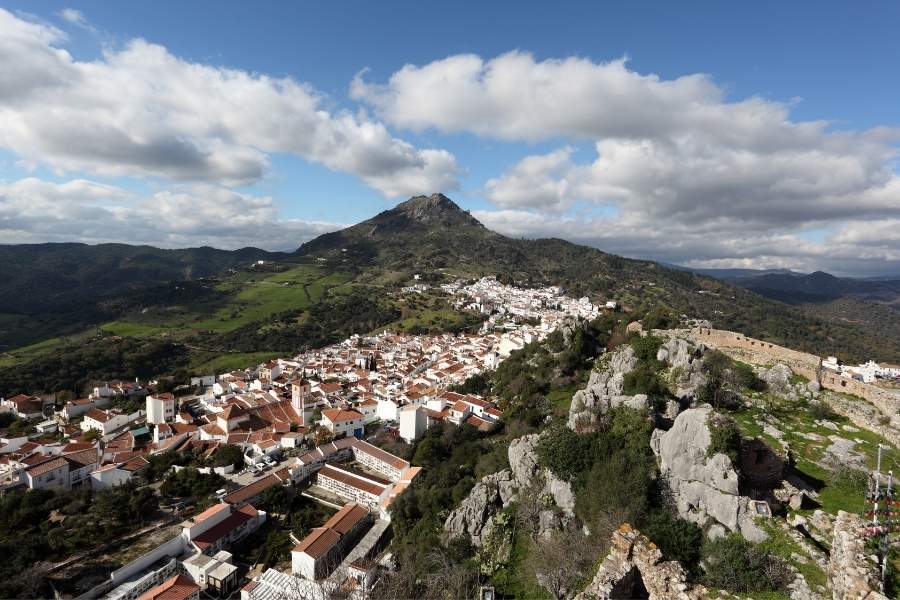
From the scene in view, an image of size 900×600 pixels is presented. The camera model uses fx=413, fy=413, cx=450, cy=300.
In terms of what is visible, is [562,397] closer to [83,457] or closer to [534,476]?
[534,476]

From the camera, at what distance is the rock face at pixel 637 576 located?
29.8 ft

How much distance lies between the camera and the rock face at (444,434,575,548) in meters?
18.5

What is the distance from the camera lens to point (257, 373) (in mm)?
59719

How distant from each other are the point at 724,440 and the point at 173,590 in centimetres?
2572

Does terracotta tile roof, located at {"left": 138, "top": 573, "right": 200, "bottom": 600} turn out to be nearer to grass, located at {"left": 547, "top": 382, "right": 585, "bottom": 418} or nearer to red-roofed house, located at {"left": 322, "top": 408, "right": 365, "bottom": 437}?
A: red-roofed house, located at {"left": 322, "top": 408, "right": 365, "bottom": 437}

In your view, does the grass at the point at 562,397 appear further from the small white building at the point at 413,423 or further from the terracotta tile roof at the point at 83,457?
the terracotta tile roof at the point at 83,457

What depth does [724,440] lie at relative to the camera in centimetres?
1359

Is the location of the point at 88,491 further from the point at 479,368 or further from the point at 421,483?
the point at 479,368

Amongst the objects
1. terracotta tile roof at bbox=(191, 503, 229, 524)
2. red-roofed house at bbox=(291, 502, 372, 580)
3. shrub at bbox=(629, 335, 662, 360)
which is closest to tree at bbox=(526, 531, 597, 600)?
red-roofed house at bbox=(291, 502, 372, 580)

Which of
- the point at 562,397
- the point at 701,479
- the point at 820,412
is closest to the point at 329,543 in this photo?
the point at 562,397

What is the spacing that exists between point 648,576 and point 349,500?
24.3 m

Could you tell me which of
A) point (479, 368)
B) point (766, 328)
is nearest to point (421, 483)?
point (479, 368)

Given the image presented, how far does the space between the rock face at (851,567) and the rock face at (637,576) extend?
2584 mm

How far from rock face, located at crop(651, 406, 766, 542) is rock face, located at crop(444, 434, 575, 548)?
4.51 m
